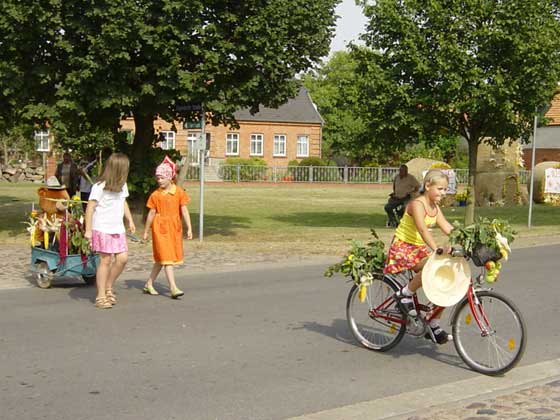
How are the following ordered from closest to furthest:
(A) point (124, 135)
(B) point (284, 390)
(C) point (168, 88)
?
(B) point (284, 390) → (C) point (168, 88) → (A) point (124, 135)

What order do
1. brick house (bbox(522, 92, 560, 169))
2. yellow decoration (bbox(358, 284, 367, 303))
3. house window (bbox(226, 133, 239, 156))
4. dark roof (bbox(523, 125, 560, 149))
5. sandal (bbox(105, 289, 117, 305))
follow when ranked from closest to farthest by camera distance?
yellow decoration (bbox(358, 284, 367, 303)) → sandal (bbox(105, 289, 117, 305)) → brick house (bbox(522, 92, 560, 169)) → dark roof (bbox(523, 125, 560, 149)) → house window (bbox(226, 133, 239, 156))

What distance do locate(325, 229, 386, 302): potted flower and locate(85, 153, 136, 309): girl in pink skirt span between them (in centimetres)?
316

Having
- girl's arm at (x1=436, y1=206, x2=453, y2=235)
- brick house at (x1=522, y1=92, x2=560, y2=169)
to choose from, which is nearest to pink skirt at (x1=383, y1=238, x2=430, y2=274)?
girl's arm at (x1=436, y1=206, x2=453, y2=235)

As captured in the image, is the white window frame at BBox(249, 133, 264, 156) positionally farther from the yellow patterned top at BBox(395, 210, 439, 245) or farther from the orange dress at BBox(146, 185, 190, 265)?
the yellow patterned top at BBox(395, 210, 439, 245)

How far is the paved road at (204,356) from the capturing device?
571cm

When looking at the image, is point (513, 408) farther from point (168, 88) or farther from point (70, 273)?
point (168, 88)

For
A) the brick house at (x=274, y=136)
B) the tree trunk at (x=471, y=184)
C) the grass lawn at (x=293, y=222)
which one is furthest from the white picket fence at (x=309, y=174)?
the tree trunk at (x=471, y=184)

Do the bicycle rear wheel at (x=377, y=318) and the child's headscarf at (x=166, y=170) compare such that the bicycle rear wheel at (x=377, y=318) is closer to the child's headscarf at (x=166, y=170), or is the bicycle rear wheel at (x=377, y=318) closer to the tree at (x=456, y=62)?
the child's headscarf at (x=166, y=170)

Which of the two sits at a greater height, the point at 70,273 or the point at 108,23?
the point at 108,23

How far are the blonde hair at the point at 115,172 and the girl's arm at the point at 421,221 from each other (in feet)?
12.5

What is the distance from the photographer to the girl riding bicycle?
675 cm

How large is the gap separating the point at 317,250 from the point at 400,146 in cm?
663

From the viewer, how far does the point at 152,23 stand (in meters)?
15.0

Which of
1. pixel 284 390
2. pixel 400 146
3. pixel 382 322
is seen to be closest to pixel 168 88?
pixel 400 146
